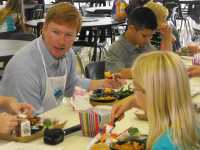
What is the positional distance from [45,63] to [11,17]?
11.5 ft

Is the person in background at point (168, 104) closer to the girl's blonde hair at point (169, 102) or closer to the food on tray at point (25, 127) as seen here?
the girl's blonde hair at point (169, 102)

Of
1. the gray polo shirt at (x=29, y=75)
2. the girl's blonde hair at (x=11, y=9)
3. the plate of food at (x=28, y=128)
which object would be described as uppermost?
the girl's blonde hair at (x=11, y=9)

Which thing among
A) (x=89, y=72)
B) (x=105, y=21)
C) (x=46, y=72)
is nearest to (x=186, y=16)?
(x=105, y=21)

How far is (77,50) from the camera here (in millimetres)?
5828

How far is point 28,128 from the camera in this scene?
190cm

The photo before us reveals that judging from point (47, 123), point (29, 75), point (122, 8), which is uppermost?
point (122, 8)

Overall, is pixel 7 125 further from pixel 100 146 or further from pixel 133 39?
pixel 133 39

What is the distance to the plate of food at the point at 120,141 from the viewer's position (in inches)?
65.1

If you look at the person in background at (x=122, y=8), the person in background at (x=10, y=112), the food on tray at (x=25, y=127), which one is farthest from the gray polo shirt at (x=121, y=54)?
the person in background at (x=122, y=8)

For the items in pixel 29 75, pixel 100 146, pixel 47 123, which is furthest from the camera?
pixel 29 75

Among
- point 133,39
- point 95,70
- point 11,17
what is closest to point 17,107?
point 95,70

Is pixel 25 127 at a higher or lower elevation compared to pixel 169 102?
lower

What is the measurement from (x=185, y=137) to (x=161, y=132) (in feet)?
0.27

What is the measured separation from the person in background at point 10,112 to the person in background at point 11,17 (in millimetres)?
3484
